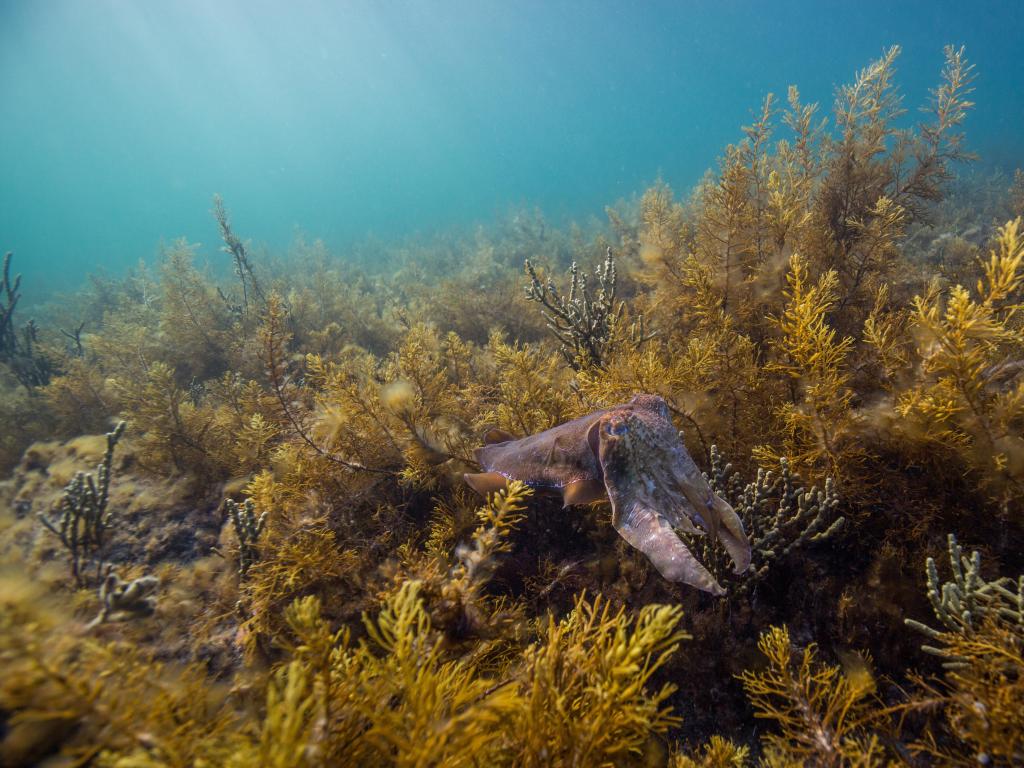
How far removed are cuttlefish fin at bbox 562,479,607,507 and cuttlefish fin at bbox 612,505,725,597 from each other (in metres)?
0.20

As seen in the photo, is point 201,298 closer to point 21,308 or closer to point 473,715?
point 473,715

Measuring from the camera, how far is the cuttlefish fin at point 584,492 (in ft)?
6.04

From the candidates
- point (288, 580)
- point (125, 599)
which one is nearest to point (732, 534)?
point (288, 580)

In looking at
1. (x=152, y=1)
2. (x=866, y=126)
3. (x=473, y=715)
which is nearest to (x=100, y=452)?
(x=473, y=715)

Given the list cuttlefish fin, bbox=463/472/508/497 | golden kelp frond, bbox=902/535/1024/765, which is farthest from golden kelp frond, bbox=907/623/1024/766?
cuttlefish fin, bbox=463/472/508/497

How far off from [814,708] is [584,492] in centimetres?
150

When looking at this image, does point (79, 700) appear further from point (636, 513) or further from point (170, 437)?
point (170, 437)

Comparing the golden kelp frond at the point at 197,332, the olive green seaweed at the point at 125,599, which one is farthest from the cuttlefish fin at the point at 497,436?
the golden kelp frond at the point at 197,332

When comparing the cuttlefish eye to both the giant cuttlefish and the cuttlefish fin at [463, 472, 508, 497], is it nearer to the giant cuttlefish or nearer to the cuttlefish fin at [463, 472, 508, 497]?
the giant cuttlefish

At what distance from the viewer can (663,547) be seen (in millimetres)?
1481

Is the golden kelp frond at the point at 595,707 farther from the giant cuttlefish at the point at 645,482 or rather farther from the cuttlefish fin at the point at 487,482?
the cuttlefish fin at the point at 487,482

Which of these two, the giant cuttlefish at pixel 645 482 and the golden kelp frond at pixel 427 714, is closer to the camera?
the golden kelp frond at pixel 427 714

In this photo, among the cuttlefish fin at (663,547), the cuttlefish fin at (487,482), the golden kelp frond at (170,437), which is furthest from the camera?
the golden kelp frond at (170,437)

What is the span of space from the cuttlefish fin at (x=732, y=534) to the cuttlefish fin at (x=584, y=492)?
0.49 m
